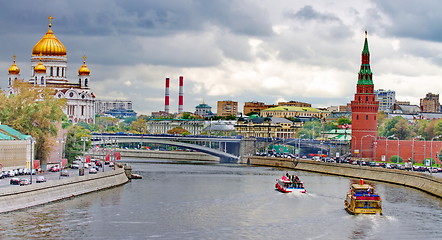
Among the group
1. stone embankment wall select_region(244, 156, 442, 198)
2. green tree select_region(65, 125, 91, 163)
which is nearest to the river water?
stone embankment wall select_region(244, 156, 442, 198)

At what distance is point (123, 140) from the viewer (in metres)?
186

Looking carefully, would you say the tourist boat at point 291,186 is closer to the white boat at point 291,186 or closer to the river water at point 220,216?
the white boat at point 291,186

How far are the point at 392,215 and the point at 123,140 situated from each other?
374 ft

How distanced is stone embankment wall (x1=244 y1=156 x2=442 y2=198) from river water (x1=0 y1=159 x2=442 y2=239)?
1660mm

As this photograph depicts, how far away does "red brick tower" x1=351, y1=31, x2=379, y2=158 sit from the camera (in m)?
157

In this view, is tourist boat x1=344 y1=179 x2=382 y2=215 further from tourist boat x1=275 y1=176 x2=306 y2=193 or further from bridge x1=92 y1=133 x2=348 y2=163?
bridge x1=92 y1=133 x2=348 y2=163

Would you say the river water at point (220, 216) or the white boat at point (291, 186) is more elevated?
the white boat at point (291, 186)

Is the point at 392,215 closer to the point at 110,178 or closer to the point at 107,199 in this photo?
the point at 107,199

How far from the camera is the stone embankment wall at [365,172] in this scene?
98062mm

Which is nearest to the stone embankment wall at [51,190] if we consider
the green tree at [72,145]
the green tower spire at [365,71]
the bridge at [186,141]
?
the green tree at [72,145]

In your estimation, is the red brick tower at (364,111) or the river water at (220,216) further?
A: the red brick tower at (364,111)

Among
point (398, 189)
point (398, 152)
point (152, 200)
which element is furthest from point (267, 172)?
point (152, 200)

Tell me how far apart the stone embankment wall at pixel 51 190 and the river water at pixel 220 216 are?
793 millimetres

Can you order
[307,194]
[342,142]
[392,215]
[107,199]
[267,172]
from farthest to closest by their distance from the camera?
[342,142], [267,172], [307,194], [107,199], [392,215]
